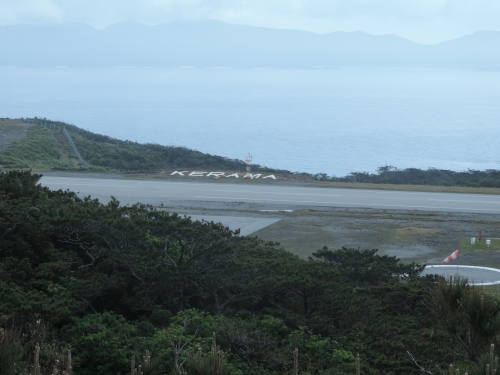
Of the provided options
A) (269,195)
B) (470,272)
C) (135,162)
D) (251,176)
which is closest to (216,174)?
(251,176)

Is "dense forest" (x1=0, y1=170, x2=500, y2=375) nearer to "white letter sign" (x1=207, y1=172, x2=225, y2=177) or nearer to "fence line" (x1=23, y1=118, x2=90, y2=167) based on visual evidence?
"white letter sign" (x1=207, y1=172, x2=225, y2=177)

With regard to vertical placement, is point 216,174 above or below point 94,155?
below

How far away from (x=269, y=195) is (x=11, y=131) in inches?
909

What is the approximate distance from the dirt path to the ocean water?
1995cm

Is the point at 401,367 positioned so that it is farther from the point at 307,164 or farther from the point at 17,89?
the point at 17,89

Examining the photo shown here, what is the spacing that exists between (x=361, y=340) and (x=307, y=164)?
48.9 meters

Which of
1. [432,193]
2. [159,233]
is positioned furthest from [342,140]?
[159,233]

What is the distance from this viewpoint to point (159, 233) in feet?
46.3

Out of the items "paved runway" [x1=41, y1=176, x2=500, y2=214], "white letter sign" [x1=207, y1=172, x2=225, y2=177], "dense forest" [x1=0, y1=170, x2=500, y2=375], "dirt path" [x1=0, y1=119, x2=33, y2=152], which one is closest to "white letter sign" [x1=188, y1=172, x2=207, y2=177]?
"white letter sign" [x1=207, y1=172, x2=225, y2=177]

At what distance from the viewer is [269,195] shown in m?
30.0

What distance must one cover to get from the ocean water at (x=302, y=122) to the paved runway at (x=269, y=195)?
23.8 metres

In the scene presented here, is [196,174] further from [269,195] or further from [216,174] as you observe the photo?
[269,195]

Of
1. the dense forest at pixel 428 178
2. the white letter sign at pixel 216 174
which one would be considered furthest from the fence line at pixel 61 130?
the dense forest at pixel 428 178

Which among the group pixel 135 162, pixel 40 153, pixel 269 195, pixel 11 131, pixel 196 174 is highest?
pixel 11 131
